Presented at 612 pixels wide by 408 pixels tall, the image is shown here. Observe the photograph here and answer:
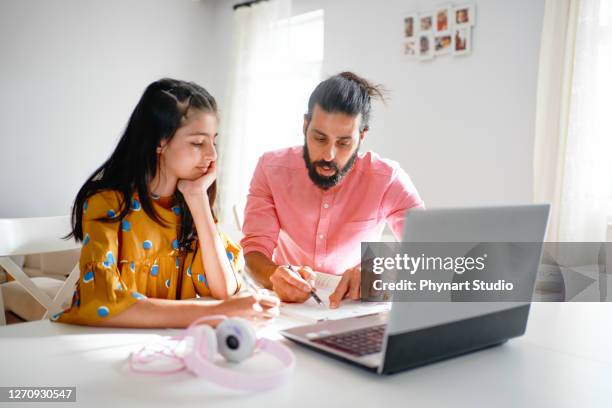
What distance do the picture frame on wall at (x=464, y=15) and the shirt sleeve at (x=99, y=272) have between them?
276cm

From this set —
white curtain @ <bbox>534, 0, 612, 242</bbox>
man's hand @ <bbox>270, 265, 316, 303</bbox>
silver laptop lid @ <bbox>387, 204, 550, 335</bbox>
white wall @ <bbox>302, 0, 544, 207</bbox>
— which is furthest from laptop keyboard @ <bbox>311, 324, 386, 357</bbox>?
white wall @ <bbox>302, 0, 544, 207</bbox>

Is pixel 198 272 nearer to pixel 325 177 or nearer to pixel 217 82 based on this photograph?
pixel 325 177

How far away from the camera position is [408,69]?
374cm

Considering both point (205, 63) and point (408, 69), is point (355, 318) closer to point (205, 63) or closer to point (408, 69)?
point (408, 69)

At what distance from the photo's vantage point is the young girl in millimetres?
1255

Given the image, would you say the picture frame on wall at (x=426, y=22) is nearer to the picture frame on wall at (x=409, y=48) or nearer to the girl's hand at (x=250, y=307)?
the picture frame on wall at (x=409, y=48)

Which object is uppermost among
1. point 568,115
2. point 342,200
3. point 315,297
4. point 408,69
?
point 408,69

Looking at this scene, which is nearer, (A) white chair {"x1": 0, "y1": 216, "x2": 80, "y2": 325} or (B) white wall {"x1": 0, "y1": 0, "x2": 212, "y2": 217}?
(A) white chair {"x1": 0, "y1": 216, "x2": 80, "y2": 325}

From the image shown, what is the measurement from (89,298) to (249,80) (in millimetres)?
4088

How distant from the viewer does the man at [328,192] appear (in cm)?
170

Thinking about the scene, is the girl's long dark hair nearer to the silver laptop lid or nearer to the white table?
the white table

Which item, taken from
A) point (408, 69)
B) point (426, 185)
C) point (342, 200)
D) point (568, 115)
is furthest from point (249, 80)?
point (342, 200)

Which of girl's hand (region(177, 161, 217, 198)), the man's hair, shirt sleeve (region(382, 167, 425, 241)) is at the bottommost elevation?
shirt sleeve (region(382, 167, 425, 241))

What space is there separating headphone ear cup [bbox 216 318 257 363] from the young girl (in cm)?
42
